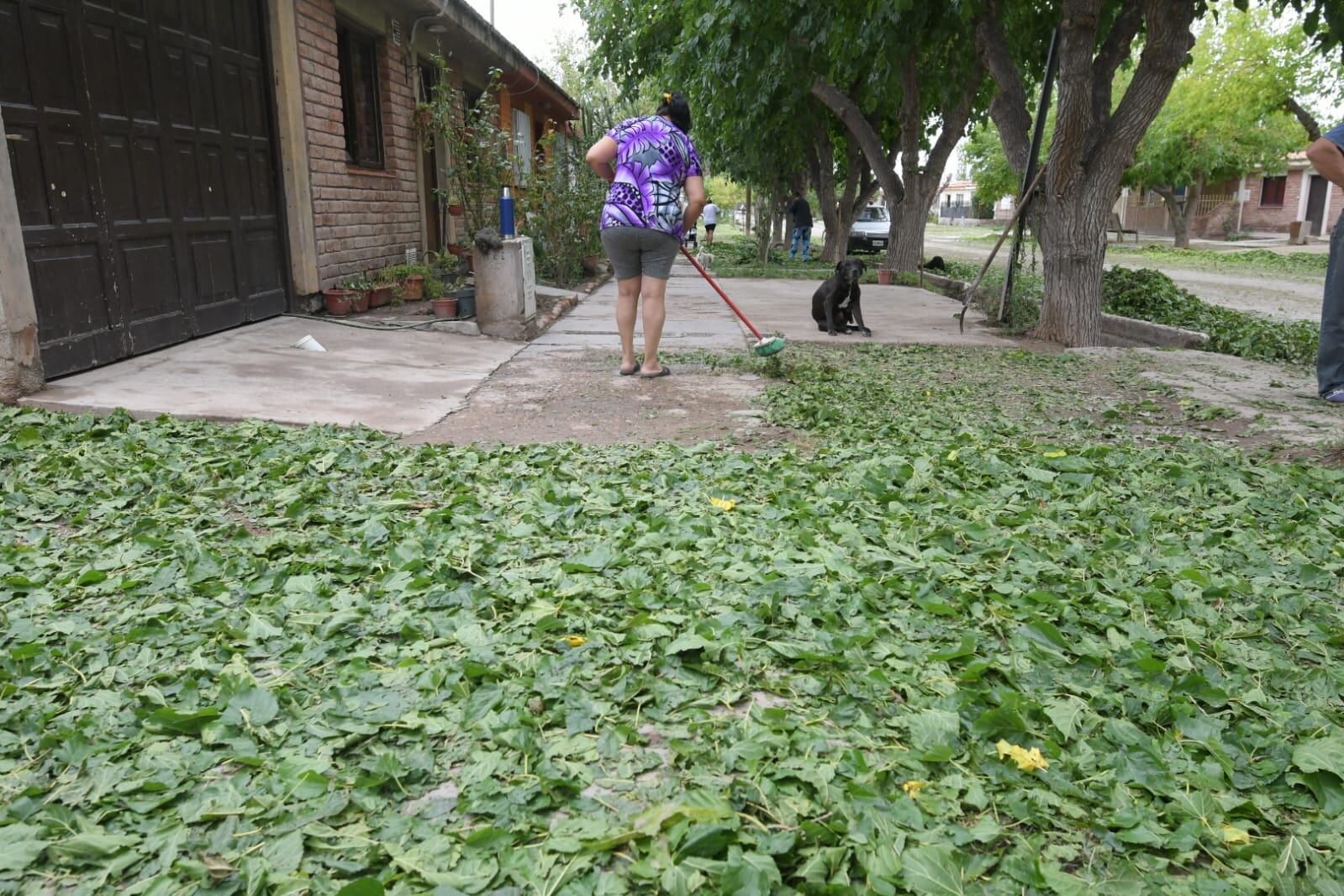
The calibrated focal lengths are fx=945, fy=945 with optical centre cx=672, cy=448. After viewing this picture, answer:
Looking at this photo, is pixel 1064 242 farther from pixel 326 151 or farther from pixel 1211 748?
pixel 1211 748

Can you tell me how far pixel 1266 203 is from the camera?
45.4 metres

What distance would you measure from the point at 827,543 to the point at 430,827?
1755mm

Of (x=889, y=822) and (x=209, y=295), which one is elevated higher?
(x=209, y=295)

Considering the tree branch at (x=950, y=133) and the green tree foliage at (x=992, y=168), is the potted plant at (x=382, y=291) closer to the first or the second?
the tree branch at (x=950, y=133)

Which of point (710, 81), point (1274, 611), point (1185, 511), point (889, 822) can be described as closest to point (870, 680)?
point (889, 822)

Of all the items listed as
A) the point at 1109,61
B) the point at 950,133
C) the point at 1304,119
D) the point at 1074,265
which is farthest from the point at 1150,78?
the point at 1304,119

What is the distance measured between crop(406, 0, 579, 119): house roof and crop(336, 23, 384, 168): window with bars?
2.39ft

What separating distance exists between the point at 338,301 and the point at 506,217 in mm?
1621

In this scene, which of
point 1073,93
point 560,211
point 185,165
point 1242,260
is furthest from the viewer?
point 1242,260

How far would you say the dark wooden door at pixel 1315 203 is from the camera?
42938mm

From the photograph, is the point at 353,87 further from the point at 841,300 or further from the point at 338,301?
the point at 841,300

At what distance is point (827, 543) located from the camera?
3.17 metres

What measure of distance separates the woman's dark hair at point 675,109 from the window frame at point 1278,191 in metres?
47.6

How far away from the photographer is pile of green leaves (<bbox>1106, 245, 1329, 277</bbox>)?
21.6 meters
